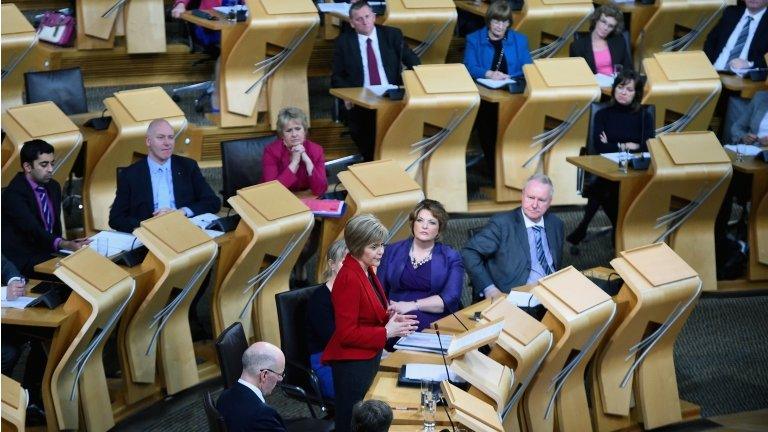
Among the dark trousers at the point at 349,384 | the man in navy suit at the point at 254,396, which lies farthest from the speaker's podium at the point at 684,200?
the man in navy suit at the point at 254,396

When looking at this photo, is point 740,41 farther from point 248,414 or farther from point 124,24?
point 248,414

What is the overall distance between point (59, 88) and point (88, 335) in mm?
2407

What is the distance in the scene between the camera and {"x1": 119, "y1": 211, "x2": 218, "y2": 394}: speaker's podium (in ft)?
19.3

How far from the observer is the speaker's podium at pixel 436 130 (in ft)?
25.1

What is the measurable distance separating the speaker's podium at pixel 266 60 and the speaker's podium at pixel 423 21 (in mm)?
635

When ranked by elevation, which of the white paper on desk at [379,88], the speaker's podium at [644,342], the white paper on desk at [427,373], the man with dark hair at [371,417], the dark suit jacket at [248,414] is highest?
the man with dark hair at [371,417]

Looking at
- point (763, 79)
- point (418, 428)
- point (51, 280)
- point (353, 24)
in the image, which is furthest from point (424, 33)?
point (418, 428)

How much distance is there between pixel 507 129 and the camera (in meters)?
8.02

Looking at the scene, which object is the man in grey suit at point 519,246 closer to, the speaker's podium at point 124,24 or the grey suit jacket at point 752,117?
the grey suit jacket at point 752,117

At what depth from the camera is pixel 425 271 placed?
18.9 feet

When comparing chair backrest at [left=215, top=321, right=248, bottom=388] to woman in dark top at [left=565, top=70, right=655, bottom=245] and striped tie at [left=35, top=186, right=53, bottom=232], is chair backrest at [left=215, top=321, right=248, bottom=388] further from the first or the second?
woman in dark top at [left=565, top=70, right=655, bottom=245]

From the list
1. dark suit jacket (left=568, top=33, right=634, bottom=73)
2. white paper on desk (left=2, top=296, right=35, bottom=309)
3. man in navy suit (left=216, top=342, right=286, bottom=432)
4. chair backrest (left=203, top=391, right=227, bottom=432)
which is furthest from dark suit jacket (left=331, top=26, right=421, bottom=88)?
chair backrest (left=203, top=391, right=227, bottom=432)

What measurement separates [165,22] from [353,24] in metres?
1.89

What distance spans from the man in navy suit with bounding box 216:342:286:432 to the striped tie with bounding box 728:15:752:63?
203 inches
